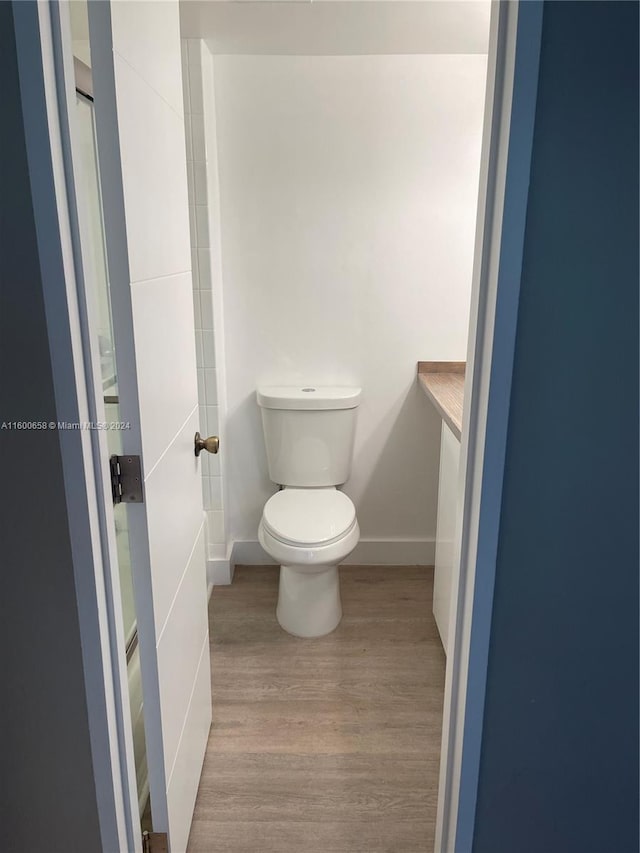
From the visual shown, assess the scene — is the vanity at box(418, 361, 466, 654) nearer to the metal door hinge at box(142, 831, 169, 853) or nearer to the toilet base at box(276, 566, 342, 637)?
the toilet base at box(276, 566, 342, 637)

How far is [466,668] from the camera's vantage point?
1.10 m

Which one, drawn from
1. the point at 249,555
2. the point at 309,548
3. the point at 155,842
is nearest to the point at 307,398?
the point at 309,548

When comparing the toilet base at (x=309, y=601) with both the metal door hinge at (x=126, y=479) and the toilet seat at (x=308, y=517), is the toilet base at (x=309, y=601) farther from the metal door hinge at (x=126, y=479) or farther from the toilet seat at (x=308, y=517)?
the metal door hinge at (x=126, y=479)

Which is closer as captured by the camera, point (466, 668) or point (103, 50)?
point (103, 50)

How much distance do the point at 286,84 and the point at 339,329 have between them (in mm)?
940

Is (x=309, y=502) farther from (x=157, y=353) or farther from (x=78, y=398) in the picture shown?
(x=78, y=398)

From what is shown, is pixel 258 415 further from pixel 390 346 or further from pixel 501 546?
pixel 501 546

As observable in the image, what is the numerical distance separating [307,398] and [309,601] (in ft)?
2.53

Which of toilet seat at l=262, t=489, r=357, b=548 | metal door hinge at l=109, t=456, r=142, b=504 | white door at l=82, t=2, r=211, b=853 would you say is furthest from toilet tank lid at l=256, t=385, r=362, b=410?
metal door hinge at l=109, t=456, r=142, b=504

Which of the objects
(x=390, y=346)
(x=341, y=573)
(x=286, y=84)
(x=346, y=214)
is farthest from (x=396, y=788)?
(x=286, y=84)

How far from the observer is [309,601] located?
2.34 metres

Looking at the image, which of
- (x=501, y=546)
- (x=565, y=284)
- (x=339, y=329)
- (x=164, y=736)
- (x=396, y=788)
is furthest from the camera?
(x=339, y=329)

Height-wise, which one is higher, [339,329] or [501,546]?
[339,329]

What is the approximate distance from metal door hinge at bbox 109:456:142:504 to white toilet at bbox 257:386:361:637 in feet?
3.59
